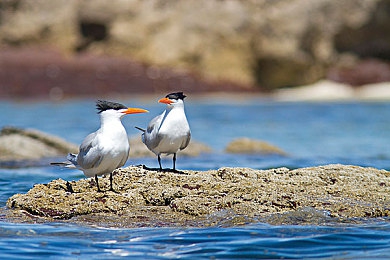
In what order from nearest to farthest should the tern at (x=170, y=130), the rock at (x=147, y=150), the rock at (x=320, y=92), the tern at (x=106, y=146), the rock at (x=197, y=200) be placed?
the tern at (x=106, y=146) → the rock at (x=197, y=200) → the tern at (x=170, y=130) → the rock at (x=147, y=150) → the rock at (x=320, y=92)

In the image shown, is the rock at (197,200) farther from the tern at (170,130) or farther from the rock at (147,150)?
the rock at (147,150)

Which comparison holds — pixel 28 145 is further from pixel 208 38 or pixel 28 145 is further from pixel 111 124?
pixel 208 38

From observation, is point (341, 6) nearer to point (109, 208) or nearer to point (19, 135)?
point (19, 135)

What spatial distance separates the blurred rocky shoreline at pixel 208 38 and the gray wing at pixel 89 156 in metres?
25.7

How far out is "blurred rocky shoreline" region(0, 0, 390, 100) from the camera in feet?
109

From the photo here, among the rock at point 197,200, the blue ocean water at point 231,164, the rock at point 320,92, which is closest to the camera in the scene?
the blue ocean water at point 231,164

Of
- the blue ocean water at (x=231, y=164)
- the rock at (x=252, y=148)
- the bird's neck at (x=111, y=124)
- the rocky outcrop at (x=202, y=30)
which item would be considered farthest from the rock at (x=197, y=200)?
the rocky outcrop at (x=202, y=30)

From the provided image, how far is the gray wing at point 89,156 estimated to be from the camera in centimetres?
606

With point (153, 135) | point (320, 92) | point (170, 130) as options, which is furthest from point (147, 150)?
point (320, 92)

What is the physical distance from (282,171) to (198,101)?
904 inches

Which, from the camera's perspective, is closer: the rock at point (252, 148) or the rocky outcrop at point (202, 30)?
the rock at point (252, 148)

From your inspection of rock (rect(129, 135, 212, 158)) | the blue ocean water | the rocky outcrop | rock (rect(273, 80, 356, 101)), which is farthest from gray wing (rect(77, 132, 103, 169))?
rock (rect(273, 80, 356, 101))

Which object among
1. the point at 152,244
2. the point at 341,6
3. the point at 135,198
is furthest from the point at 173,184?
the point at 341,6

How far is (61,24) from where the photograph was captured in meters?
34.0
